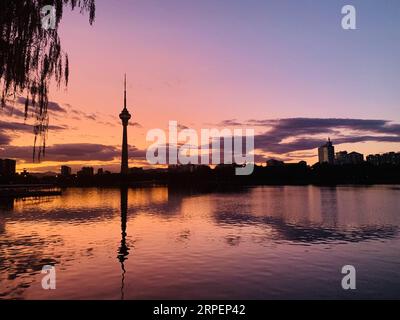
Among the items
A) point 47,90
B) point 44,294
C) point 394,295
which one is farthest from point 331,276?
point 47,90

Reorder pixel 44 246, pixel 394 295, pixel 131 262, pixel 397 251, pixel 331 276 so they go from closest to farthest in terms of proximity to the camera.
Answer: pixel 394 295 < pixel 331 276 < pixel 131 262 < pixel 397 251 < pixel 44 246

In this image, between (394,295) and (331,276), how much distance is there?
4358 millimetres

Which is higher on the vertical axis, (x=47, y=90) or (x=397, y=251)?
(x=47, y=90)

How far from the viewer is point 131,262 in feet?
84.8

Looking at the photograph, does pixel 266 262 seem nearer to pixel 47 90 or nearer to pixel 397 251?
pixel 397 251

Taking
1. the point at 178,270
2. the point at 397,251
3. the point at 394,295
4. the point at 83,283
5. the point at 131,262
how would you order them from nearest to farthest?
the point at 394,295
the point at 83,283
the point at 178,270
the point at 131,262
the point at 397,251

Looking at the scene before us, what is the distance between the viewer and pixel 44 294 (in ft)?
59.6

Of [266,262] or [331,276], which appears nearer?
[331,276]

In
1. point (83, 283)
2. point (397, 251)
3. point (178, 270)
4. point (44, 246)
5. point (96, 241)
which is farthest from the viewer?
point (96, 241)

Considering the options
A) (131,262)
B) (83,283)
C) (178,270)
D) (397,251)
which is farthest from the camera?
(397,251)
